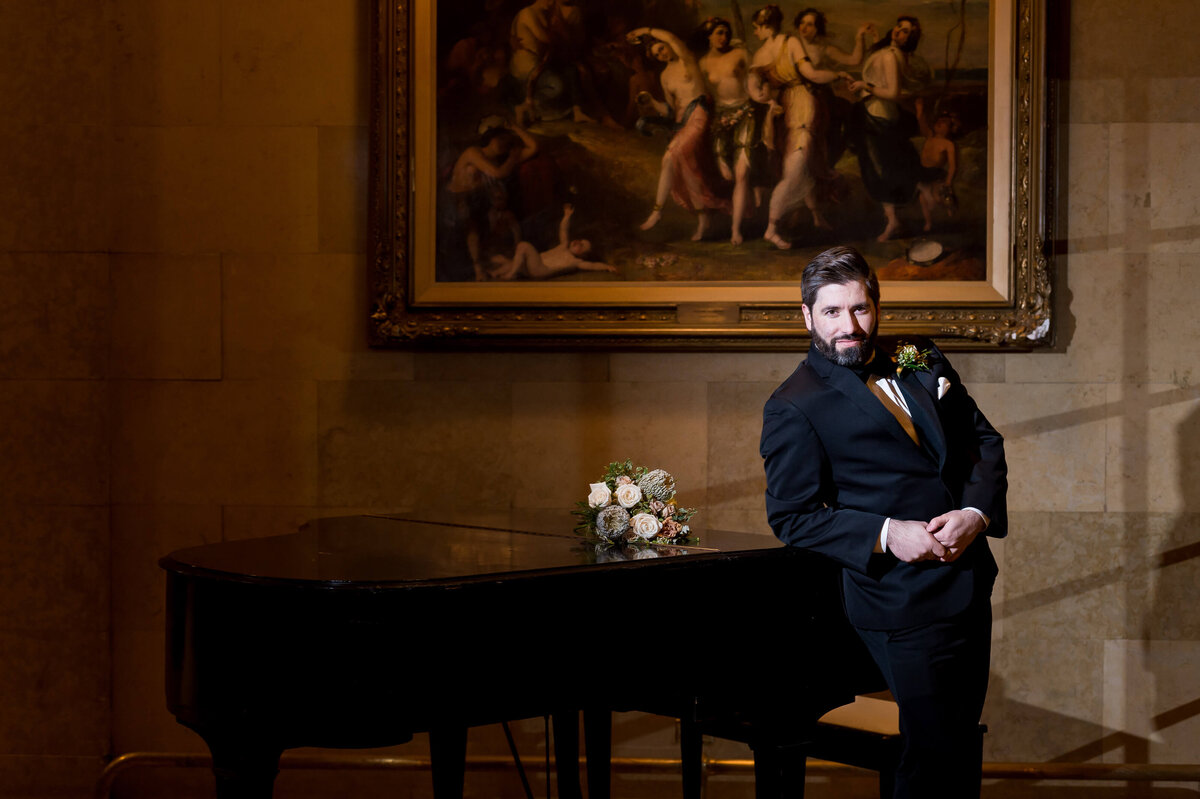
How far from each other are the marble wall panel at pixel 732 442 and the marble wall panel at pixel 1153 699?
165 cm

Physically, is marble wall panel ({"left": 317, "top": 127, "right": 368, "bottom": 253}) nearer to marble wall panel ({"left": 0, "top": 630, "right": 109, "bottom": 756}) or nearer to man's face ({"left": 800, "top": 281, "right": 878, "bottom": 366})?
marble wall panel ({"left": 0, "top": 630, "right": 109, "bottom": 756})

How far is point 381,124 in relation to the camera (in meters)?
4.61

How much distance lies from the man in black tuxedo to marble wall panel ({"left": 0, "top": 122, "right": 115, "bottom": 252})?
334 centimetres

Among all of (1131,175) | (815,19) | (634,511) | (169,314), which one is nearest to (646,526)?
(634,511)

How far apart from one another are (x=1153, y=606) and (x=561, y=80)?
11.0 ft

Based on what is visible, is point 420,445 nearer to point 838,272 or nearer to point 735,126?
point 735,126

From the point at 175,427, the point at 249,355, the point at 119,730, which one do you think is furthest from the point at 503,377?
the point at 119,730

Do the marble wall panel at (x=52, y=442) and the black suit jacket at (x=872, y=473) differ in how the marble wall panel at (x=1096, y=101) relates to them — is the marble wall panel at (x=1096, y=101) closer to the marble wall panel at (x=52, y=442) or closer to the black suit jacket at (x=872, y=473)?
the black suit jacket at (x=872, y=473)

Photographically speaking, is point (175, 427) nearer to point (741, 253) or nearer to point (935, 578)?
point (741, 253)

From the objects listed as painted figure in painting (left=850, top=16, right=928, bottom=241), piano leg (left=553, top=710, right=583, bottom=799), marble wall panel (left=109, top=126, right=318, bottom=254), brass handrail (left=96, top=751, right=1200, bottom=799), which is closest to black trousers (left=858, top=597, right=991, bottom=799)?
piano leg (left=553, top=710, right=583, bottom=799)

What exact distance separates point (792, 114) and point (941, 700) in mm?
2737

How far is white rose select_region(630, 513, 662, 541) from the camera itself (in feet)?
10.8

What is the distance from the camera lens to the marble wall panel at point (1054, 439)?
4504 millimetres

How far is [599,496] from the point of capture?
3393 mm
